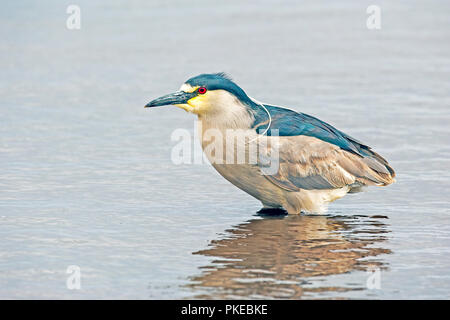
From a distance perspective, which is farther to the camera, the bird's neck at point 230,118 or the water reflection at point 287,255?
the bird's neck at point 230,118

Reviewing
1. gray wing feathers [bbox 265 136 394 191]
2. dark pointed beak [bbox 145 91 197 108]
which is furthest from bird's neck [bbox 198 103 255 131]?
gray wing feathers [bbox 265 136 394 191]

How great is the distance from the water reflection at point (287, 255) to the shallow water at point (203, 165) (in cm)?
2

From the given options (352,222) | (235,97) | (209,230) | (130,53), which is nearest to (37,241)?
(209,230)

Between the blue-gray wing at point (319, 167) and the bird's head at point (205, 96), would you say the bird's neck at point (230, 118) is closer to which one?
the bird's head at point (205, 96)

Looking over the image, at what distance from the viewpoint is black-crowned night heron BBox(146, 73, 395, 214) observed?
9578 millimetres

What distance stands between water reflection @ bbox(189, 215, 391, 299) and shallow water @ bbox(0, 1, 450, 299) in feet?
0.07

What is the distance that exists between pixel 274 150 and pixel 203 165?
1.98 m

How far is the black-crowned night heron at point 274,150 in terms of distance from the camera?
9.58 meters

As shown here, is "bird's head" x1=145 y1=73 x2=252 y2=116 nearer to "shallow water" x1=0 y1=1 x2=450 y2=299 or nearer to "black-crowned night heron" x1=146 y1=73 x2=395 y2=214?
"black-crowned night heron" x1=146 y1=73 x2=395 y2=214

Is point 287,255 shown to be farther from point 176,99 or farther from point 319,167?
point 176,99

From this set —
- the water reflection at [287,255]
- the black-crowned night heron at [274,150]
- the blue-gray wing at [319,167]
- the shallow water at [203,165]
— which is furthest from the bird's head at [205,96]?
the water reflection at [287,255]

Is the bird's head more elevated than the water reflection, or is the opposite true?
the bird's head
